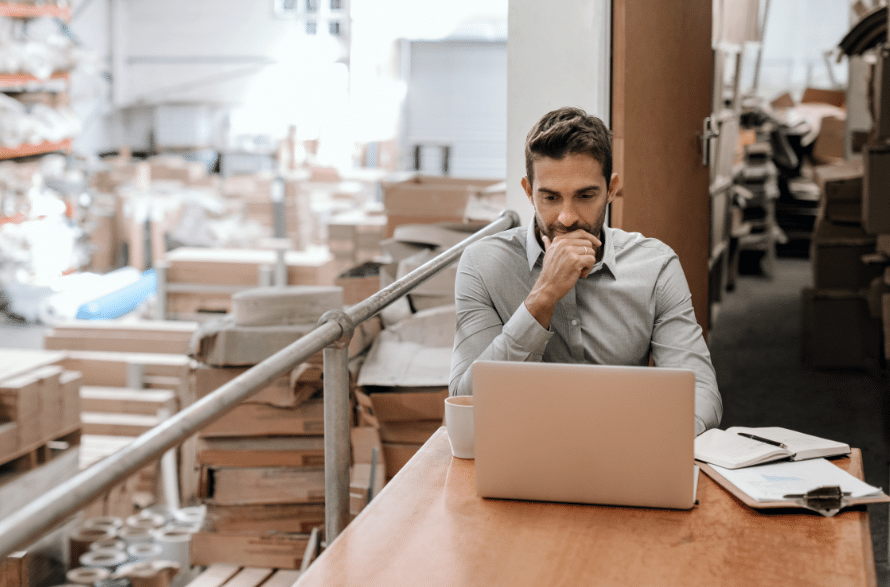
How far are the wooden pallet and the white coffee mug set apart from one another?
2.31 meters

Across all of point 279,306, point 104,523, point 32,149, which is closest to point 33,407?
point 104,523

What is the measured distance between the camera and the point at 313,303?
2.91 m

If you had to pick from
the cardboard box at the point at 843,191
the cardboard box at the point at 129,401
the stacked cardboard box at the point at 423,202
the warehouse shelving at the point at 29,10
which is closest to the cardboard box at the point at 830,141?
the cardboard box at the point at 843,191

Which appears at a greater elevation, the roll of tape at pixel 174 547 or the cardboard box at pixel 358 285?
the cardboard box at pixel 358 285

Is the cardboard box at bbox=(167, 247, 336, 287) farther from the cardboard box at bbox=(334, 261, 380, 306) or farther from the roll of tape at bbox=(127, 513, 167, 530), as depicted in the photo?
the roll of tape at bbox=(127, 513, 167, 530)

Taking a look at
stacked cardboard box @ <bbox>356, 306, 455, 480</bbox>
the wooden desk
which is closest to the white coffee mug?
the wooden desk

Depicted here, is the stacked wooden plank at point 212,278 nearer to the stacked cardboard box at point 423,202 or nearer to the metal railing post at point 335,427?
the stacked cardboard box at point 423,202

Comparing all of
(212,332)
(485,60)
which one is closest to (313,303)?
(212,332)

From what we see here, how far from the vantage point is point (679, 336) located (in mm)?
1597

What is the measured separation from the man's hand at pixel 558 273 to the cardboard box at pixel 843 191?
12.3 feet

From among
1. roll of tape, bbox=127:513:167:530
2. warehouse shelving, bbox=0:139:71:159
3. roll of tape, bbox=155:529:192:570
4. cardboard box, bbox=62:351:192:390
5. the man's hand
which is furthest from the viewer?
warehouse shelving, bbox=0:139:71:159

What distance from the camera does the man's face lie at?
1544 mm

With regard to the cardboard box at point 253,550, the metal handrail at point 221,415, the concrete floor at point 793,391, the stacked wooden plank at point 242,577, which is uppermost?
the metal handrail at point 221,415

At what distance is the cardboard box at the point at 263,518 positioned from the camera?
2.62m
